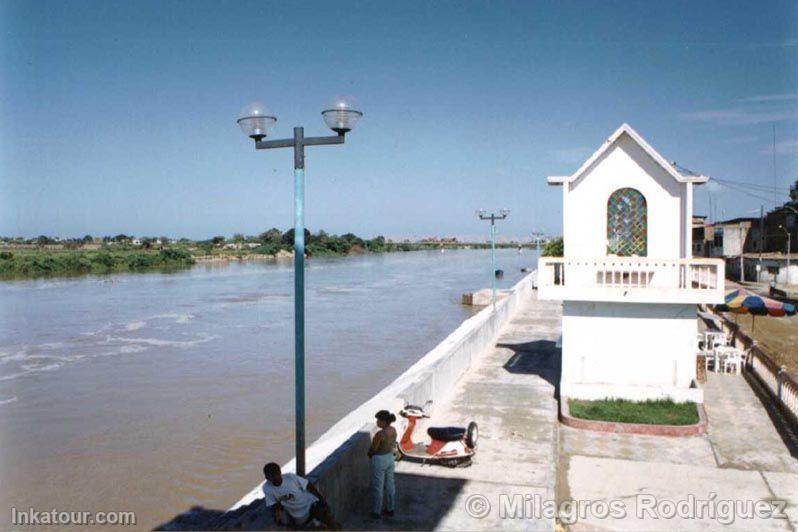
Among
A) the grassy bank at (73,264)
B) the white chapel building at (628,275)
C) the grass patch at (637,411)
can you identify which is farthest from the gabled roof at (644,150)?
the grassy bank at (73,264)

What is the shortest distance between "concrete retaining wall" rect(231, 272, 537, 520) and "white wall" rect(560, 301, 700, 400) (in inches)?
102

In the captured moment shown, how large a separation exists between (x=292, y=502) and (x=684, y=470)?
6.12 meters

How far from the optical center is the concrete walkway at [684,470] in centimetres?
779

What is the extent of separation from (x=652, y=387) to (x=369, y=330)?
20.0 m

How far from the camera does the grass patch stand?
37.2ft

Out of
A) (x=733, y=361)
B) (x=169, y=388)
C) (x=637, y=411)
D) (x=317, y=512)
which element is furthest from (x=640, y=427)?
(x=169, y=388)

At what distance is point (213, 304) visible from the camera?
142 feet

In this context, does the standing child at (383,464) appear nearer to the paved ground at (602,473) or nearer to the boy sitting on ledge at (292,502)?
the paved ground at (602,473)

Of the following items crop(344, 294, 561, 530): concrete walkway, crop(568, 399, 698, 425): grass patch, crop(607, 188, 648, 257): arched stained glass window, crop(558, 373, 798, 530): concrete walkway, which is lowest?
crop(558, 373, 798, 530): concrete walkway

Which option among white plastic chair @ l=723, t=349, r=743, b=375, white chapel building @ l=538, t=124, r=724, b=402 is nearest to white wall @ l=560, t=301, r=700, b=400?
white chapel building @ l=538, t=124, r=724, b=402

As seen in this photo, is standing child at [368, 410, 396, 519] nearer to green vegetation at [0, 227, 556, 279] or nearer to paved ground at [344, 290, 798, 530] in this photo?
paved ground at [344, 290, 798, 530]

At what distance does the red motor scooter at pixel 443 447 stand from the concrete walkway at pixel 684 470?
137 cm

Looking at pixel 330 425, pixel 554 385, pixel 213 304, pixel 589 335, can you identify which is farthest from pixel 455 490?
pixel 213 304

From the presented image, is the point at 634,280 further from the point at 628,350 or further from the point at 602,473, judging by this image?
the point at 602,473
